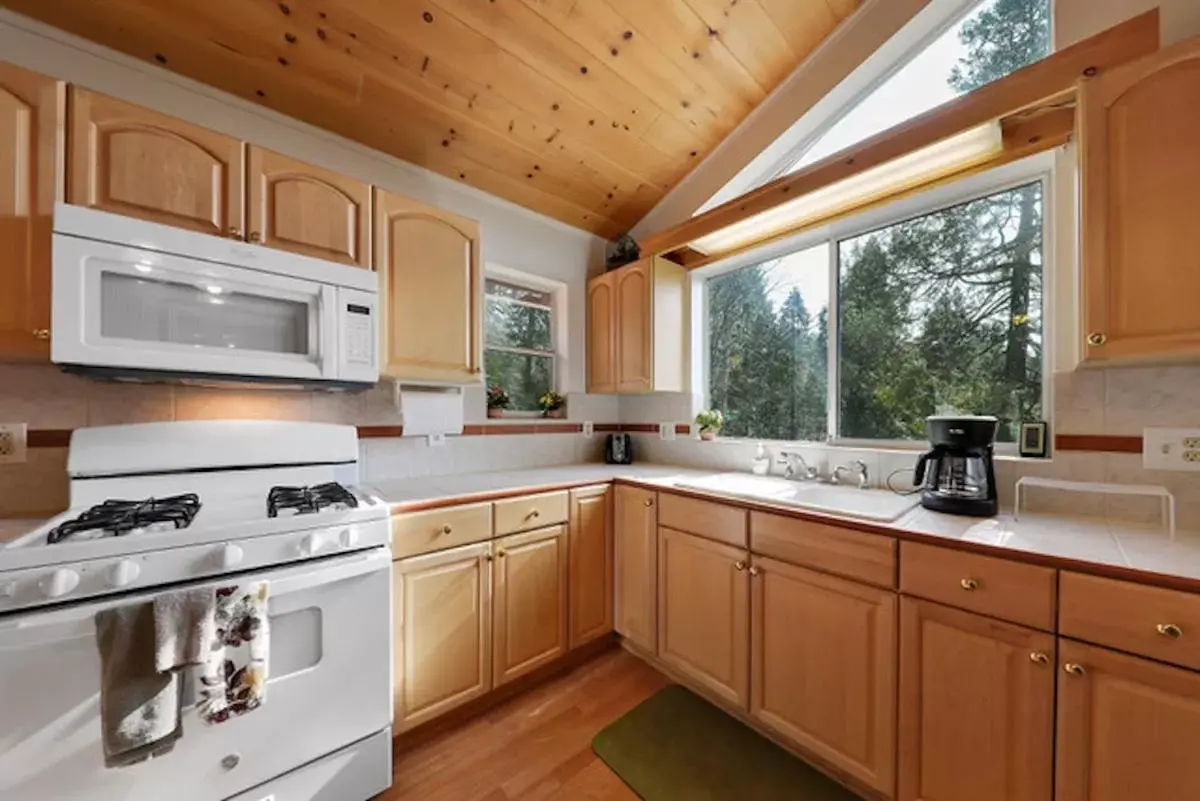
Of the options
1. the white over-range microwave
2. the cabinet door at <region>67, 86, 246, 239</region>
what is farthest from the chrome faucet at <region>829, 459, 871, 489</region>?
the cabinet door at <region>67, 86, 246, 239</region>

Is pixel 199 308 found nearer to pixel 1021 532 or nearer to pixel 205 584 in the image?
pixel 205 584

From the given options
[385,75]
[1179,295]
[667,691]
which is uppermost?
[385,75]

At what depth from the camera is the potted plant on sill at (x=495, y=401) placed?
8.15 ft

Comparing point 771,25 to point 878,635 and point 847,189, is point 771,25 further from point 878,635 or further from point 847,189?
point 878,635

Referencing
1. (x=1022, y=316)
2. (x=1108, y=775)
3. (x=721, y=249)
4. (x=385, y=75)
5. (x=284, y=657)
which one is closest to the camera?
(x=1108, y=775)

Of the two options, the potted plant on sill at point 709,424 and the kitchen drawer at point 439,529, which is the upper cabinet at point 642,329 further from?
the kitchen drawer at point 439,529

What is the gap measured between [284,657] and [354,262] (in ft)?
4.39

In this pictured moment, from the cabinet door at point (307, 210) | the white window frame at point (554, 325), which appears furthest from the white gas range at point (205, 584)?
the white window frame at point (554, 325)

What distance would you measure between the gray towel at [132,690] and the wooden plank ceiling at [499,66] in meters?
A: 1.86

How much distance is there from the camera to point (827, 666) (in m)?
1.42

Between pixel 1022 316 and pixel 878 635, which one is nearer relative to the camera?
pixel 878 635

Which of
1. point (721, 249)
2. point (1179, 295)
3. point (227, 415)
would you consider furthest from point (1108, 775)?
point (227, 415)

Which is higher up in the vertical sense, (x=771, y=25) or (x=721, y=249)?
(x=771, y=25)

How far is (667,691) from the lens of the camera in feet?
6.37
